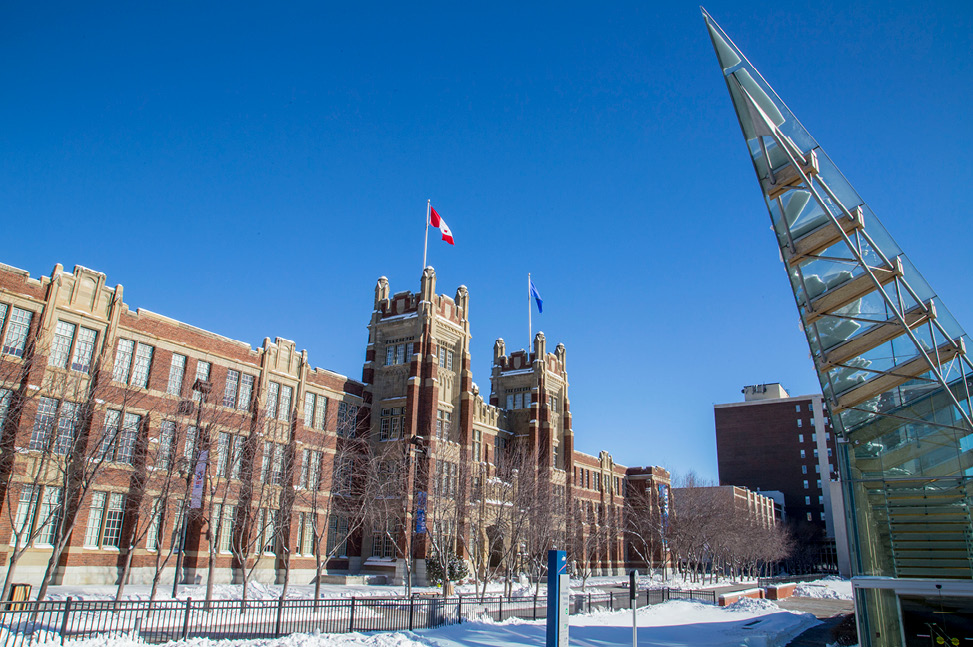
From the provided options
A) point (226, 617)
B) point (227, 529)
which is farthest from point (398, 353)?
point (226, 617)

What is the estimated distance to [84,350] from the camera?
32844mm

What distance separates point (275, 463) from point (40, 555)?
11.3 m

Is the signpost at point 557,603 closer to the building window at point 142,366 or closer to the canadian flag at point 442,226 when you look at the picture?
the building window at point 142,366

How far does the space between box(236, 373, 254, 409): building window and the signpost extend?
87.6ft

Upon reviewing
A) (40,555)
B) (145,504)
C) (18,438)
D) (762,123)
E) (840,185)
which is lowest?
(40,555)

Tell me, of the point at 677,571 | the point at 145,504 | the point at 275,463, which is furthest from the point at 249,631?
the point at 677,571

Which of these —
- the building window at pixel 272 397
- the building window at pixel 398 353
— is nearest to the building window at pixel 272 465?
the building window at pixel 272 397

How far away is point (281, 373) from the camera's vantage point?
1678 inches

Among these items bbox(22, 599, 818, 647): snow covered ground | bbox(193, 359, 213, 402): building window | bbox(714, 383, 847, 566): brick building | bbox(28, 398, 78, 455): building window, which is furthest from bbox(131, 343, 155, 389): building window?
bbox(714, 383, 847, 566): brick building

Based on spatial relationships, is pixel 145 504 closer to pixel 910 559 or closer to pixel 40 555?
pixel 40 555

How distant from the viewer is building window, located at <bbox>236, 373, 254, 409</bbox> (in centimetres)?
3997

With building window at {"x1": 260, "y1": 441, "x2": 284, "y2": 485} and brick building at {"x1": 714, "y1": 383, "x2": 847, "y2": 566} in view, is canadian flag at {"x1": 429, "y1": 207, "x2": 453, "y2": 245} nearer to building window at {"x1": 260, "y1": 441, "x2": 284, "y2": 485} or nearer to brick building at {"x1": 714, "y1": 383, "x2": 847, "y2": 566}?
building window at {"x1": 260, "y1": 441, "x2": 284, "y2": 485}

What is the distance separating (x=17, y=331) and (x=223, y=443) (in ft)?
34.7

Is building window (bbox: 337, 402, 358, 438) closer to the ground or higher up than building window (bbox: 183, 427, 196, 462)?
higher up
